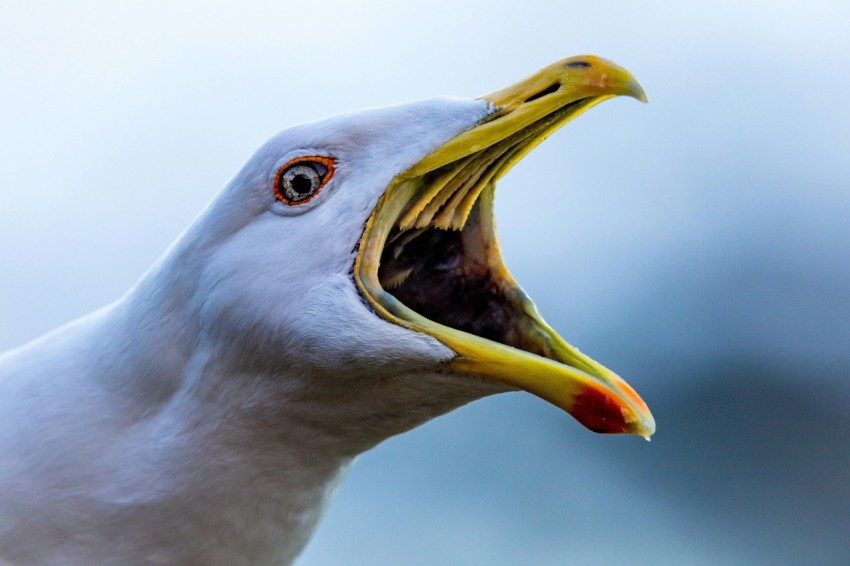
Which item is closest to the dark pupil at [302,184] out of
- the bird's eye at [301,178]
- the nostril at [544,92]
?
the bird's eye at [301,178]

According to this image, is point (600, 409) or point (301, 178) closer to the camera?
point (600, 409)

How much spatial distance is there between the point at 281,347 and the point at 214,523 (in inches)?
7.7

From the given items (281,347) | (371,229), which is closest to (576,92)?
(371,229)

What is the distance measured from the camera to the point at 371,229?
0.87 meters

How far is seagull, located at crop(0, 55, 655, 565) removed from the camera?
33.2 inches

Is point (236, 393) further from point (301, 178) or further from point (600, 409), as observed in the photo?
point (600, 409)

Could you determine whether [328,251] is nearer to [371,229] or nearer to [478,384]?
[371,229]

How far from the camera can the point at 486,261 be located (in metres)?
0.99

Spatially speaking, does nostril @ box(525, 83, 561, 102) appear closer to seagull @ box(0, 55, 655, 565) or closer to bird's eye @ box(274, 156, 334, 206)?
seagull @ box(0, 55, 655, 565)

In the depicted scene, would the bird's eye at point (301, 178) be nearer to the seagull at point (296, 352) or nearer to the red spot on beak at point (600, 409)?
the seagull at point (296, 352)

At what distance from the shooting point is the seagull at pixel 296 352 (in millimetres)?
843

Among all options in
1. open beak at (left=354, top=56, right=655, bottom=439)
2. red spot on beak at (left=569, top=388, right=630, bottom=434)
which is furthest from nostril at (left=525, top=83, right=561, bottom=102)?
red spot on beak at (left=569, top=388, right=630, bottom=434)

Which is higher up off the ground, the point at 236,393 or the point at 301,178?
the point at 301,178

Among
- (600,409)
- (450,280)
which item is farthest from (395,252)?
(600,409)
